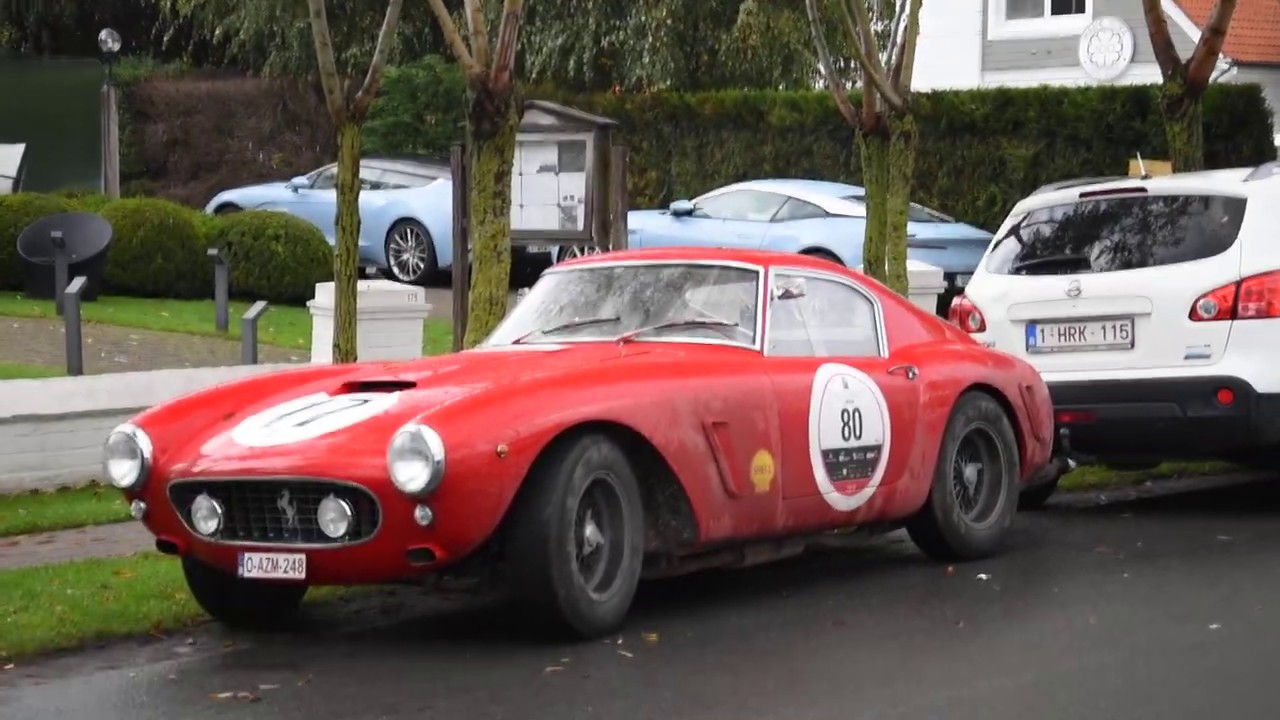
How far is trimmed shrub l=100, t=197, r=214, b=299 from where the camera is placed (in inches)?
766

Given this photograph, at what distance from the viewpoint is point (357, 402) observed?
718cm

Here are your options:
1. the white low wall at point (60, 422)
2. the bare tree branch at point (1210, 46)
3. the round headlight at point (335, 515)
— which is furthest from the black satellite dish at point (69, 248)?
the round headlight at point (335, 515)

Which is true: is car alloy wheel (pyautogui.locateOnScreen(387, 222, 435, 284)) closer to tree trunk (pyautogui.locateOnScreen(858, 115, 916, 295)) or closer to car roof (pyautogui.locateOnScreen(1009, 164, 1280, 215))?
tree trunk (pyautogui.locateOnScreen(858, 115, 916, 295))

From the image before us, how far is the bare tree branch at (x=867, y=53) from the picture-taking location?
525 inches

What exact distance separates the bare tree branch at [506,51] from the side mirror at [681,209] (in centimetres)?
890

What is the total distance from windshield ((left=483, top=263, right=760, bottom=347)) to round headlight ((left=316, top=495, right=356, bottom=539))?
1.68m

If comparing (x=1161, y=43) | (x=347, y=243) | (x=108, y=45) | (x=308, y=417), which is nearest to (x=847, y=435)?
(x=308, y=417)

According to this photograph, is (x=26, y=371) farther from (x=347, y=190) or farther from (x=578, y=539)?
(x=578, y=539)

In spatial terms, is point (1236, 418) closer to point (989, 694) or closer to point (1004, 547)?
point (1004, 547)

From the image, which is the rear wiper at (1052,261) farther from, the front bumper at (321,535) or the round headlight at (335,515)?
the round headlight at (335,515)

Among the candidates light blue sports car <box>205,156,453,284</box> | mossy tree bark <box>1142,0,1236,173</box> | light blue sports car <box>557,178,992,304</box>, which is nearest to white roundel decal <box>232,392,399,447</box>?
mossy tree bark <box>1142,0,1236,173</box>

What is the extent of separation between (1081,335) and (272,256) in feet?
37.3

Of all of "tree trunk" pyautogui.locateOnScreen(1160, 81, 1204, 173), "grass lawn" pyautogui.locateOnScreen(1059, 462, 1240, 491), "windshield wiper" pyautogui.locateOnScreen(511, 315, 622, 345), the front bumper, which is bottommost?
"grass lawn" pyautogui.locateOnScreen(1059, 462, 1240, 491)

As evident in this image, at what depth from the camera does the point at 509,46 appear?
1162cm
